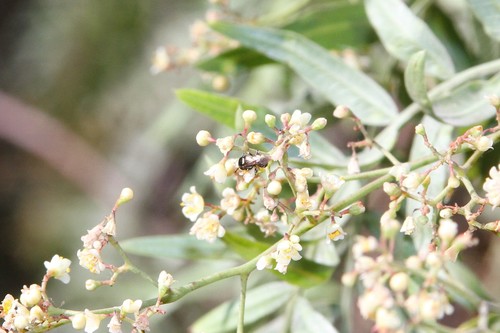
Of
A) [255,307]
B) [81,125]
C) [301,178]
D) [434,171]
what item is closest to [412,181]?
[301,178]

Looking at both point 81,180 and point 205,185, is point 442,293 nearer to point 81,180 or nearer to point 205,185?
point 205,185

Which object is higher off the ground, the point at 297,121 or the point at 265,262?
the point at 297,121

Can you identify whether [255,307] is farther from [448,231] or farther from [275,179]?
[448,231]

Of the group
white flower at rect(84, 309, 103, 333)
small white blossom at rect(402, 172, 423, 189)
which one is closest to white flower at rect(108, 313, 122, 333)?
white flower at rect(84, 309, 103, 333)

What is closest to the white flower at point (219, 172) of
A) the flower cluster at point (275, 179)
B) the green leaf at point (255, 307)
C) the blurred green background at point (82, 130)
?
the flower cluster at point (275, 179)

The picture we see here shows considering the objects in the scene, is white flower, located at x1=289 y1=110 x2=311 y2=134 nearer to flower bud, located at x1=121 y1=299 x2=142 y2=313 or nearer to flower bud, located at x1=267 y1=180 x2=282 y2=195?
flower bud, located at x1=267 y1=180 x2=282 y2=195

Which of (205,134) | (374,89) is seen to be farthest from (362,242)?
(374,89)

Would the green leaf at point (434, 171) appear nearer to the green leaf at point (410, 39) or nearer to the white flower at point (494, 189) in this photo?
the green leaf at point (410, 39)
